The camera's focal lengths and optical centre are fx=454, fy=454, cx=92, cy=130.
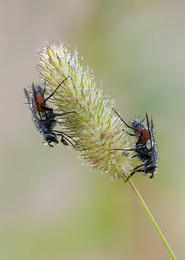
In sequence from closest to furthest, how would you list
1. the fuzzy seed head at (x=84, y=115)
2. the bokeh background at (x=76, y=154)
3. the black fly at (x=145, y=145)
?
the fuzzy seed head at (x=84, y=115), the black fly at (x=145, y=145), the bokeh background at (x=76, y=154)

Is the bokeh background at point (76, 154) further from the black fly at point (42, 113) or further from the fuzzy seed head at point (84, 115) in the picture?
the fuzzy seed head at point (84, 115)

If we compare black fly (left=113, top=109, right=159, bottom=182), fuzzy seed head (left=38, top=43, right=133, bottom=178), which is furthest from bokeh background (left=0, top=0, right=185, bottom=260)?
fuzzy seed head (left=38, top=43, right=133, bottom=178)

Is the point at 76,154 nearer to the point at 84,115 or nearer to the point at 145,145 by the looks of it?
the point at 145,145

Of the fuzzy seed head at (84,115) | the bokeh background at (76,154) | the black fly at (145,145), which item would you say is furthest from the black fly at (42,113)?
the bokeh background at (76,154)

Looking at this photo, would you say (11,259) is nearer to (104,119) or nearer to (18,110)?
(18,110)

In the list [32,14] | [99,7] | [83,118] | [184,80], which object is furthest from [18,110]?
[83,118]

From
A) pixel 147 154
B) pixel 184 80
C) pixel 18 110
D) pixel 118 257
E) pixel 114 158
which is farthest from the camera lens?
pixel 18 110
